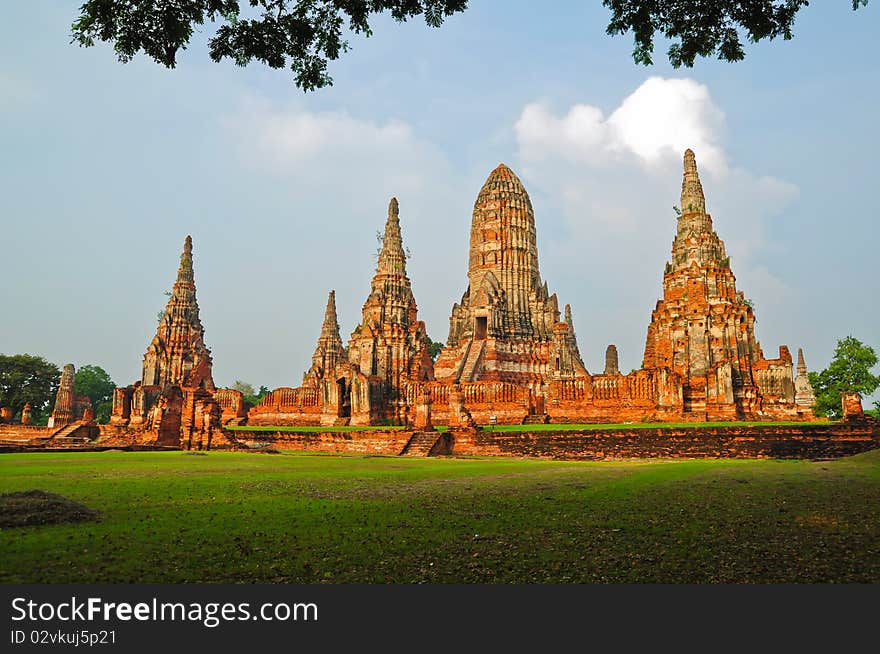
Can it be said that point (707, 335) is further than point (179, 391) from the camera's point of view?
Yes

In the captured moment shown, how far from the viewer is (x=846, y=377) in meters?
36.3

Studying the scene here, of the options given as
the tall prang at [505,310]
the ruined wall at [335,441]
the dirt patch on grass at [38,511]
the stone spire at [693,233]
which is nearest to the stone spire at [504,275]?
the tall prang at [505,310]

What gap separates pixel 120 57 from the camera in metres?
8.57

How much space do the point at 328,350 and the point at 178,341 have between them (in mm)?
13849

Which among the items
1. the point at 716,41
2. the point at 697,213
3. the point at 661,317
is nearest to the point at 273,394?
the point at 661,317

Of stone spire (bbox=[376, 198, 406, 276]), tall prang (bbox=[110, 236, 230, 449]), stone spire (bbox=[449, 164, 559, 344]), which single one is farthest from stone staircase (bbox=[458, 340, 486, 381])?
tall prang (bbox=[110, 236, 230, 449])

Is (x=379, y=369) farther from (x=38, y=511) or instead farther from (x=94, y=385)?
(x=94, y=385)

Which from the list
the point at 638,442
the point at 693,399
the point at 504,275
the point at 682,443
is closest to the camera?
the point at 682,443

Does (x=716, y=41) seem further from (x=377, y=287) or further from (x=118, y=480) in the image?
(x=377, y=287)

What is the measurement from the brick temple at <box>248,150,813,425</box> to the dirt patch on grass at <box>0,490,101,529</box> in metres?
20.9

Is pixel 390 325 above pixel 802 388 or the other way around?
above

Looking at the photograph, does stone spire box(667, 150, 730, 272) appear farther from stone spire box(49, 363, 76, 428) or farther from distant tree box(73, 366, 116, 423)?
distant tree box(73, 366, 116, 423)

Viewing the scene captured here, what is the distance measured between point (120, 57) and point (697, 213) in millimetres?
35485

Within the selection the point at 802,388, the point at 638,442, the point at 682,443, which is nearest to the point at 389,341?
the point at 638,442
